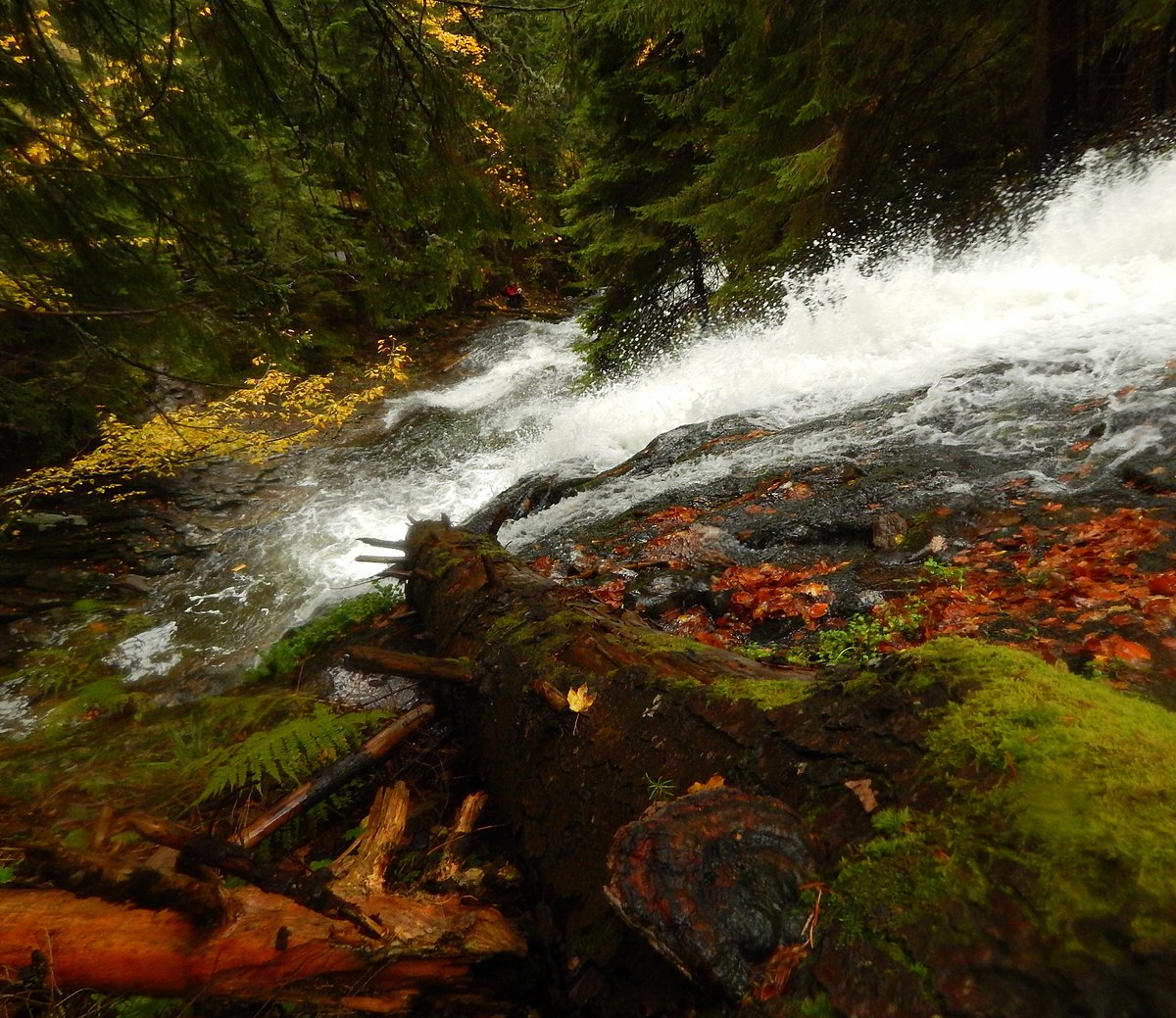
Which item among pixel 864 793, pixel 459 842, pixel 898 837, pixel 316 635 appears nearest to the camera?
pixel 898 837

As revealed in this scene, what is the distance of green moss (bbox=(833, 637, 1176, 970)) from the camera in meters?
0.80

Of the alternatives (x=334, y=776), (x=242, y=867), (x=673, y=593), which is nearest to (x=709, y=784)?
(x=242, y=867)

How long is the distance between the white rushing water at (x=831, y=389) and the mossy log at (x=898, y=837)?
13.7 feet

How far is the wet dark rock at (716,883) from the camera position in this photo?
38.7 inches

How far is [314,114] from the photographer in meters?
4.18

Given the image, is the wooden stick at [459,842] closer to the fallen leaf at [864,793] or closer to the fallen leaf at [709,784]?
the fallen leaf at [709,784]

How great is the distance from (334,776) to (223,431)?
32.2ft

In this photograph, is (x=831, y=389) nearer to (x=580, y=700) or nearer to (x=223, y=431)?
(x=580, y=700)

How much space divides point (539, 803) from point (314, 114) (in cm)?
493

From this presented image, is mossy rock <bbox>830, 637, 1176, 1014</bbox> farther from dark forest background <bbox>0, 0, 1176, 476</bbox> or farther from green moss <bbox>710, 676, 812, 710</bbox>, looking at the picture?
dark forest background <bbox>0, 0, 1176, 476</bbox>

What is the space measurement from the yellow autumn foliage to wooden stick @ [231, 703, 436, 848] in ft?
16.8

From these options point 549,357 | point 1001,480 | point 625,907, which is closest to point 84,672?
point 625,907

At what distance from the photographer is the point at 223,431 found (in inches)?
400

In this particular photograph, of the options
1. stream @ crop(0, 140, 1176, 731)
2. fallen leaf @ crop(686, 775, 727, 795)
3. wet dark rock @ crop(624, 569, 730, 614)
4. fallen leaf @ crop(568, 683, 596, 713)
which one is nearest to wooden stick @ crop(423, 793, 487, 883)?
fallen leaf @ crop(568, 683, 596, 713)
